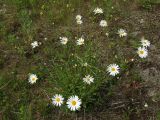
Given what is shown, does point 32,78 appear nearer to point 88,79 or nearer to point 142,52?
point 88,79

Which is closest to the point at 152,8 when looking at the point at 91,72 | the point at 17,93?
the point at 91,72

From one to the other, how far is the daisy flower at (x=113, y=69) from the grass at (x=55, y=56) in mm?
58

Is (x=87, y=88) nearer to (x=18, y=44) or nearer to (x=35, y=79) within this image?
(x=35, y=79)

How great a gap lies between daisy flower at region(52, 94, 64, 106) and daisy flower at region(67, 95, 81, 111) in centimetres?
9

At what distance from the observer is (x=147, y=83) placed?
3984 mm

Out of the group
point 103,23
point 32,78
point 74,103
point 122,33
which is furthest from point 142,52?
point 32,78

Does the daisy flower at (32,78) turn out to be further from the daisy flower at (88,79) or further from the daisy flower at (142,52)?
the daisy flower at (142,52)

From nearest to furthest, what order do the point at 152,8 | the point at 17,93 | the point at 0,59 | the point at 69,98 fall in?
the point at 69,98 < the point at 17,93 < the point at 0,59 < the point at 152,8

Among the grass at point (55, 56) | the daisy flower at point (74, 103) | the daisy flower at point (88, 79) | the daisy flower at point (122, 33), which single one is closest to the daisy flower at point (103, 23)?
the grass at point (55, 56)

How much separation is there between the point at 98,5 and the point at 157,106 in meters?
1.73

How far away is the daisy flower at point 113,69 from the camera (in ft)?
13.0

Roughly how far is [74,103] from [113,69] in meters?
0.63

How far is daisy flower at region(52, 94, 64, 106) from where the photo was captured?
3715 mm

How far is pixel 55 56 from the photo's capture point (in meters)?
4.32
